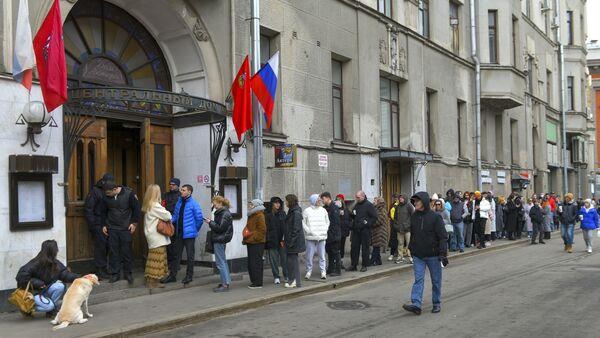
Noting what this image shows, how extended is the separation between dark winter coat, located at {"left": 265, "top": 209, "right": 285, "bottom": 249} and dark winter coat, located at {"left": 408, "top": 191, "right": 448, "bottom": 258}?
131 inches

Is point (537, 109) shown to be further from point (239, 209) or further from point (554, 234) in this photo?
point (239, 209)

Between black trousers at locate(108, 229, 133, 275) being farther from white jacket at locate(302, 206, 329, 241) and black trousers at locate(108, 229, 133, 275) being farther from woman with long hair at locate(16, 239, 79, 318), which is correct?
white jacket at locate(302, 206, 329, 241)

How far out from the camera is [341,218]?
1416 cm

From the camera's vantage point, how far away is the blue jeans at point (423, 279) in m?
8.89

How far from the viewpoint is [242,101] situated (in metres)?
12.3

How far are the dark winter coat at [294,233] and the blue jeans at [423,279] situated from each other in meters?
2.87

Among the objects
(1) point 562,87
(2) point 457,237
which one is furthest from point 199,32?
(1) point 562,87

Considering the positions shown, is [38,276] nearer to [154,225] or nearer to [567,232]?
[154,225]

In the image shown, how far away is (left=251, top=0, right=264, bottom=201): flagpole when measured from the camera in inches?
491

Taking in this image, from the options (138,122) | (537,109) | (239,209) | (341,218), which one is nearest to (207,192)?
(239,209)

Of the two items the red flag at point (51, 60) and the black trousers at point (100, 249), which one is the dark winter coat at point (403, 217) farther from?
the red flag at point (51, 60)

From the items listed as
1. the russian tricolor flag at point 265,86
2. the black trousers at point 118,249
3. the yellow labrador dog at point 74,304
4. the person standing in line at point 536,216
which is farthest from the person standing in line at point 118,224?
the person standing in line at point 536,216

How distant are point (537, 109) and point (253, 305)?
98.1 ft

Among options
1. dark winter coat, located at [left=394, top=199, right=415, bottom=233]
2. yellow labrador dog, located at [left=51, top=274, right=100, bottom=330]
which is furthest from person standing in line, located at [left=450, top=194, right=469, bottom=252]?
yellow labrador dog, located at [left=51, top=274, right=100, bottom=330]
